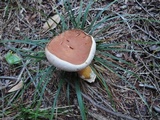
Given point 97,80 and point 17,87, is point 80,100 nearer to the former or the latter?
point 97,80

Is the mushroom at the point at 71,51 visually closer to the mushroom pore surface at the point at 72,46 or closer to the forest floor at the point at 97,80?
the mushroom pore surface at the point at 72,46

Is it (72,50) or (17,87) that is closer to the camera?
(72,50)

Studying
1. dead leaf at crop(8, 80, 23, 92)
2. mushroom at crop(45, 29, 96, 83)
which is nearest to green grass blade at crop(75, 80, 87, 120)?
mushroom at crop(45, 29, 96, 83)

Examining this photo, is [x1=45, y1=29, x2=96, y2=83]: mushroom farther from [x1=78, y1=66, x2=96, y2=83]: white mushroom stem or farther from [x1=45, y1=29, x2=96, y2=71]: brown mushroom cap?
[x1=78, y1=66, x2=96, y2=83]: white mushroom stem

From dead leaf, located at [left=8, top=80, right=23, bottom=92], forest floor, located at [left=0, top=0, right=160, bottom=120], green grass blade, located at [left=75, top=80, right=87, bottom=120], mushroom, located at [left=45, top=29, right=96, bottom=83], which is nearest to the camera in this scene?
mushroom, located at [left=45, top=29, right=96, bottom=83]

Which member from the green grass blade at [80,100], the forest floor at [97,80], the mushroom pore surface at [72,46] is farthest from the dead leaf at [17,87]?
the mushroom pore surface at [72,46]

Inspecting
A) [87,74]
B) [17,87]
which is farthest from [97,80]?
[17,87]

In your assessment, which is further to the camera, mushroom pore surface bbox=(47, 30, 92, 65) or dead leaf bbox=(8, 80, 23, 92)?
dead leaf bbox=(8, 80, 23, 92)

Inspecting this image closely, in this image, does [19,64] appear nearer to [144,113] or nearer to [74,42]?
[74,42]
